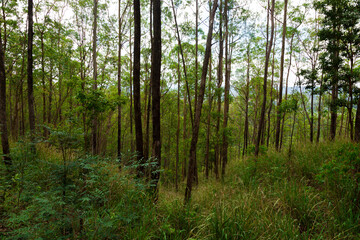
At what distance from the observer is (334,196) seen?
3.46 meters

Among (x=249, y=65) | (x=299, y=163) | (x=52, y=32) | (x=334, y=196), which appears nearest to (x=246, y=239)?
(x=334, y=196)

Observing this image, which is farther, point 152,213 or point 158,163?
point 158,163

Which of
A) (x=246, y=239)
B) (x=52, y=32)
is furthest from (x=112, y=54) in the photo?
(x=246, y=239)

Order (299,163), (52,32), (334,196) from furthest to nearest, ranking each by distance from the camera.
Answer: (52,32) < (299,163) < (334,196)

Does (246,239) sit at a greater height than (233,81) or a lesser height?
lesser

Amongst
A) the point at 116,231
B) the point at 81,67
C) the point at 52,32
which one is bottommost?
the point at 116,231

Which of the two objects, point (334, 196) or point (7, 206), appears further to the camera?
point (334, 196)

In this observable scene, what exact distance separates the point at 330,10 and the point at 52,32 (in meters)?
15.1

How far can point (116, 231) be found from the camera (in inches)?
102

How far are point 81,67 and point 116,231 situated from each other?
12.3m

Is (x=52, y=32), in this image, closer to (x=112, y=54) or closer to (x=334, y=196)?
(x=112, y=54)

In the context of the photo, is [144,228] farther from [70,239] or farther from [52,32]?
[52,32]

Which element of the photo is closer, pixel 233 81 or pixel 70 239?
pixel 70 239

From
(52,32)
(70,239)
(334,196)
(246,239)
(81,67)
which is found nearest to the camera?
(70,239)
